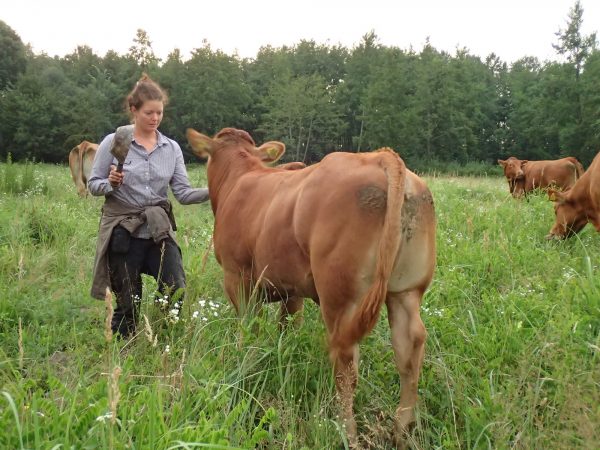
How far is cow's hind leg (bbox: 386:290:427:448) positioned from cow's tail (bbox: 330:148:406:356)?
0.26 metres

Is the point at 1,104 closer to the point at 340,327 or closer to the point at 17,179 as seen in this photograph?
the point at 17,179

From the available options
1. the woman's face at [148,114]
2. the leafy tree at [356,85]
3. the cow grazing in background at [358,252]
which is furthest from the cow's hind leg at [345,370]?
the leafy tree at [356,85]

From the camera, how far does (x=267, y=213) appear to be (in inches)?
132

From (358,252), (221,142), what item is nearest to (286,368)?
(358,252)

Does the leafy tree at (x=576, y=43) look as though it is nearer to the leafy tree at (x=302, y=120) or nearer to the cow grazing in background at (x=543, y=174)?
the leafy tree at (x=302, y=120)

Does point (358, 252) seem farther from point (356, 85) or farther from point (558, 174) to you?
point (356, 85)

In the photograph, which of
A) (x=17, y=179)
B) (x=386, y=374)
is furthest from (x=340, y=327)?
(x=17, y=179)

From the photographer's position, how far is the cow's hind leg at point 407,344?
8.98ft

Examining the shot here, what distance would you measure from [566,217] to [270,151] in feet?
14.2

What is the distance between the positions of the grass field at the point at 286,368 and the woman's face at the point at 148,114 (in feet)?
4.37

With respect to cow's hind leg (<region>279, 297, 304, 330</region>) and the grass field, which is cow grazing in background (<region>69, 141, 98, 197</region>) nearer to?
the grass field

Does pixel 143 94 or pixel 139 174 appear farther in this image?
pixel 139 174

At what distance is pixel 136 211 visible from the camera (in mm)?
3762

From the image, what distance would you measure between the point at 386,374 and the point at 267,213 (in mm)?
1275
